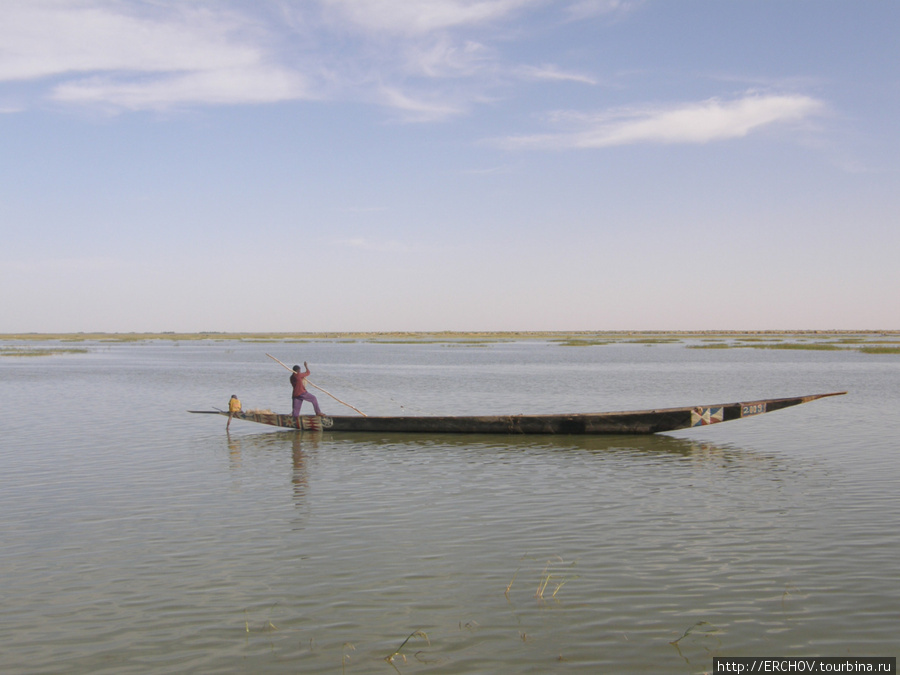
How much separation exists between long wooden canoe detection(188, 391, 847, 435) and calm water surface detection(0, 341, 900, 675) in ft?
1.47

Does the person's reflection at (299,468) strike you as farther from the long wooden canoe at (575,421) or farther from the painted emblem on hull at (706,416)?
the painted emblem on hull at (706,416)

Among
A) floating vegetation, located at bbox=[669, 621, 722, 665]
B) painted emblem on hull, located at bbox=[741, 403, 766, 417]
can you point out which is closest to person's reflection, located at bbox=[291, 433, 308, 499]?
floating vegetation, located at bbox=[669, 621, 722, 665]

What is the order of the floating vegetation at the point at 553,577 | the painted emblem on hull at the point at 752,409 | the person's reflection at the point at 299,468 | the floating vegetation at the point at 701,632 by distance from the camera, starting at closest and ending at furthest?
the floating vegetation at the point at 701,632, the floating vegetation at the point at 553,577, the person's reflection at the point at 299,468, the painted emblem on hull at the point at 752,409

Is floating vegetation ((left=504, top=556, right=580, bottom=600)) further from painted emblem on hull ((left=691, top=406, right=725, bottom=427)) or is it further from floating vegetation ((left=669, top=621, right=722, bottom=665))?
painted emblem on hull ((left=691, top=406, right=725, bottom=427))

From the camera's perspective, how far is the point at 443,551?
9.05 m

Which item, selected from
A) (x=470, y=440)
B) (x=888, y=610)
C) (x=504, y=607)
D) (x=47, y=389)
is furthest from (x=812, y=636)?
(x=47, y=389)

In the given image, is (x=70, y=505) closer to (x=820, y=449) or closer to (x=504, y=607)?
(x=504, y=607)

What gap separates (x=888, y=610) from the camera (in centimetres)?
702

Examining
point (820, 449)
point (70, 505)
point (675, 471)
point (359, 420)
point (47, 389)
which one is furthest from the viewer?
point (47, 389)

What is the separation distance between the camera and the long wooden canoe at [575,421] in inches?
715

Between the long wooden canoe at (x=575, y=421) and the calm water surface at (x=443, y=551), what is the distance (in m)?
0.45

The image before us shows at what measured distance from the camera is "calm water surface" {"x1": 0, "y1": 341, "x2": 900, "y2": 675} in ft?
21.1

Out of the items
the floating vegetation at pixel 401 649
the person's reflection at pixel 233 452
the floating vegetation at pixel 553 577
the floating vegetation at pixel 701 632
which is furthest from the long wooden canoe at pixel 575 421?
the floating vegetation at pixel 401 649

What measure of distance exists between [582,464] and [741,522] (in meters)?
4.96
